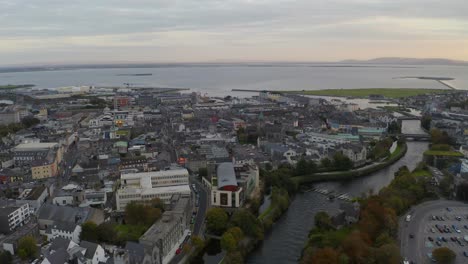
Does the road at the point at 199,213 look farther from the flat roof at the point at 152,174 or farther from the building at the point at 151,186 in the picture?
the flat roof at the point at 152,174

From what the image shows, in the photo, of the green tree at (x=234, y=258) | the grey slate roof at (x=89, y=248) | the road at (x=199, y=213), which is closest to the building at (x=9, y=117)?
the road at (x=199, y=213)

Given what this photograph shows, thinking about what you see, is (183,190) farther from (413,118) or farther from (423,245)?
(413,118)

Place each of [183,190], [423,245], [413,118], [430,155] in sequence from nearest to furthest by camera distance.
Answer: [423,245] < [183,190] < [430,155] < [413,118]

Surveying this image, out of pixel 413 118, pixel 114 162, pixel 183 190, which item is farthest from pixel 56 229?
pixel 413 118

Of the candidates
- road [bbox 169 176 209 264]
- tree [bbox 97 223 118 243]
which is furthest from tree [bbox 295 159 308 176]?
tree [bbox 97 223 118 243]

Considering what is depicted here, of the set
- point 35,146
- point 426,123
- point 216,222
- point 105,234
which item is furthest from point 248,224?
point 426,123

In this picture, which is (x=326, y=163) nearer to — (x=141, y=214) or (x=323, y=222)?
(x=323, y=222)
